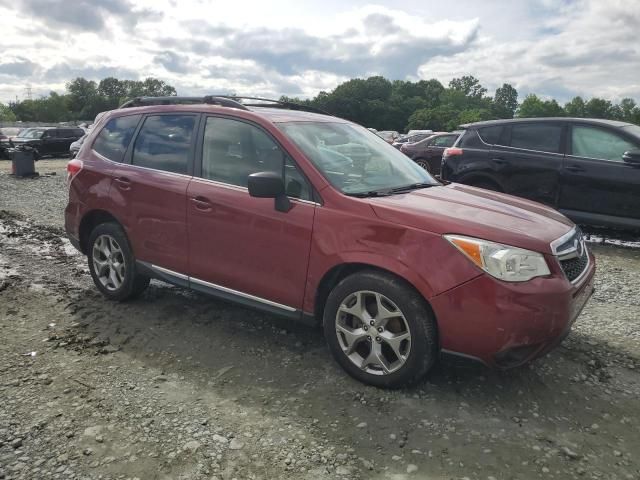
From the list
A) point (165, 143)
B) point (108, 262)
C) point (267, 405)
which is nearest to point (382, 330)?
point (267, 405)

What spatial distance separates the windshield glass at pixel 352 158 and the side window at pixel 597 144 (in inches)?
154

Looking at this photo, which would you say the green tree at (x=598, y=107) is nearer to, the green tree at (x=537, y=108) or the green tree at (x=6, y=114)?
the green tree at (x=537, y=108)

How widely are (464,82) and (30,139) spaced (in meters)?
142

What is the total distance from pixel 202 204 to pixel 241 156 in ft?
1.52

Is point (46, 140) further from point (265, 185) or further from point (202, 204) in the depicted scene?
point (265, 185)

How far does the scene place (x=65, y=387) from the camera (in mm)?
3318

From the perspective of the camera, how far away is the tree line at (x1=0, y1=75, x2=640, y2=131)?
372 ft

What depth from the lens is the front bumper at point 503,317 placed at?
9.40ft

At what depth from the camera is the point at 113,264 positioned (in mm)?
4707

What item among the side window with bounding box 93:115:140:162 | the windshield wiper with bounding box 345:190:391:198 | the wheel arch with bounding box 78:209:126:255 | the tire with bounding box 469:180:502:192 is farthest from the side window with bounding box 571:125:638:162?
the wheel arch with bounding box 78:209:126:255

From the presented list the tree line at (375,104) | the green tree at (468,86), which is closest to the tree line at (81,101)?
the tree line at (375,104)

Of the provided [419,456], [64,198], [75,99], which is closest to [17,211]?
[64,198]

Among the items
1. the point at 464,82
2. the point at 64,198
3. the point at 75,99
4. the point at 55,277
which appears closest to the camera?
the point at 55,277

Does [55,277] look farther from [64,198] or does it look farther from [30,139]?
[30,139]
